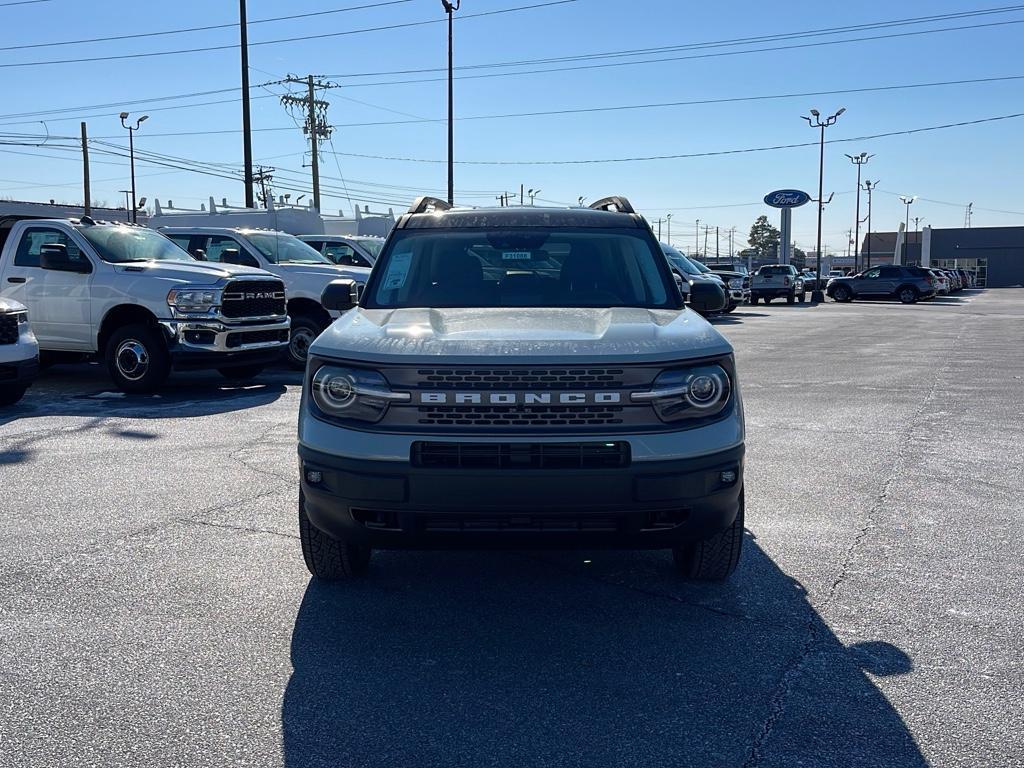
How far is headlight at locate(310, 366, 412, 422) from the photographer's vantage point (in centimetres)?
383

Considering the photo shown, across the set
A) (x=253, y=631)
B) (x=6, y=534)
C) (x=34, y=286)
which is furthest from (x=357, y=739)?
(x=34, y=286)

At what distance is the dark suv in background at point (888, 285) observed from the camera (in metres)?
43.7

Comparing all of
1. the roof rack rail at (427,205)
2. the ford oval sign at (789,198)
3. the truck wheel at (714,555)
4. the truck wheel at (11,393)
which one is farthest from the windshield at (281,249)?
the ford oval sign at (789,198)

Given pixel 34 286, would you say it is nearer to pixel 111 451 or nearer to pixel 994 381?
pixel 111 451

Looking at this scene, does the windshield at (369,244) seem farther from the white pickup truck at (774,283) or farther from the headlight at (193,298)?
the white pickup truck at (774,283)

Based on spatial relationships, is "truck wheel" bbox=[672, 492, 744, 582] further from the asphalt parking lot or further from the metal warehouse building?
the metal warehouse building

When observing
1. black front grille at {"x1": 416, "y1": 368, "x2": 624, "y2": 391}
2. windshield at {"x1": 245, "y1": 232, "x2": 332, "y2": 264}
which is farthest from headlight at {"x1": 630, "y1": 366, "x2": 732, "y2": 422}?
windshield at {"x1": 245, "y1": 232, "x2": 332, "y2": 264}

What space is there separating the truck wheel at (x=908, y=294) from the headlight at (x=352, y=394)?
145 ft

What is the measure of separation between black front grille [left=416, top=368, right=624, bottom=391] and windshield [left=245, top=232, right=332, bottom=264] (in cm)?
1121

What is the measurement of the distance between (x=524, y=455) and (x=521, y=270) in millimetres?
1805

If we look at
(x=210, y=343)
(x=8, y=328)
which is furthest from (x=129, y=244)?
(x=8, y=328)

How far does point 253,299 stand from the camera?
1171 cm

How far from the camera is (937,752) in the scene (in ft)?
9.89

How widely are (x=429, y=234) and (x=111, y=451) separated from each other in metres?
3.88
